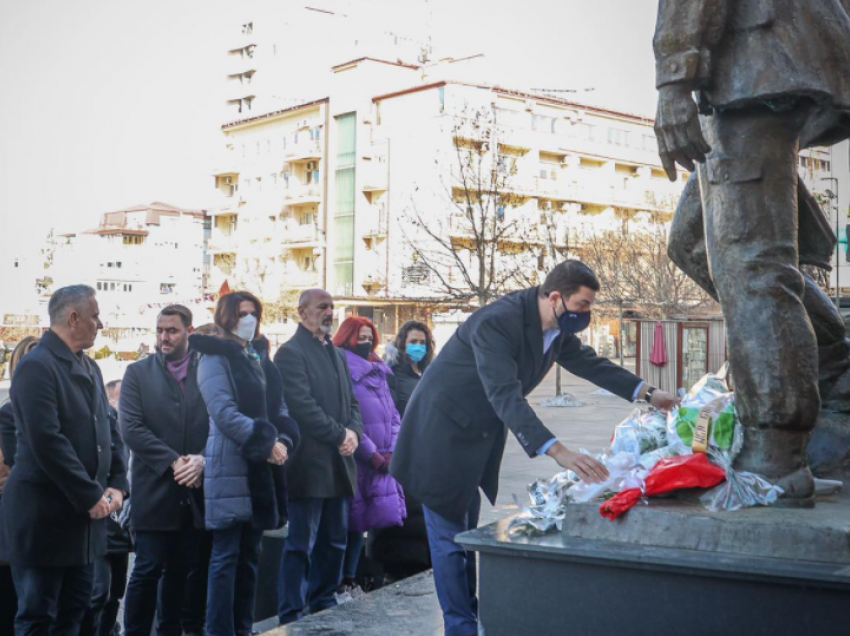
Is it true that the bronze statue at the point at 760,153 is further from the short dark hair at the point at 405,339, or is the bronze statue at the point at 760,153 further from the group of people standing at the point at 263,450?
the short dark hair at the point at 405,339

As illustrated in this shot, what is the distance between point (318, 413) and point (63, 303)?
1937 mm

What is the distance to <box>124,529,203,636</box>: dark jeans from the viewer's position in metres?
6.11

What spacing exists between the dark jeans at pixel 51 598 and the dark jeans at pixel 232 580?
809 millimetres

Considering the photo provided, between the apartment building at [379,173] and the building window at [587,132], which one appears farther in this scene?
the building window at [587,132]

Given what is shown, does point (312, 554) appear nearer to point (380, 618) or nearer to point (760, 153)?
point (380, 618)

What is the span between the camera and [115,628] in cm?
681

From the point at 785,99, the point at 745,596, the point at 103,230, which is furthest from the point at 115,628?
the point at 103,230

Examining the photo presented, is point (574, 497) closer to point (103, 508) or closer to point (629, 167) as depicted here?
point (103, 508)

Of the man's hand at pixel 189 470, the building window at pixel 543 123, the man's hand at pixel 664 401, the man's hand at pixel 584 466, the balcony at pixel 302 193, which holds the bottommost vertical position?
the man's hand at pixel 189 470

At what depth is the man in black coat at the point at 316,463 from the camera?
6480 mm

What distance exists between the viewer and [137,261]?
88750mm

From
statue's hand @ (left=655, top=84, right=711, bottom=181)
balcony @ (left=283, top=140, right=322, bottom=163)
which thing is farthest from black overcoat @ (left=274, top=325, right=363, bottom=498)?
balcony @ (left=283, top=140, right=322, bottom=163)

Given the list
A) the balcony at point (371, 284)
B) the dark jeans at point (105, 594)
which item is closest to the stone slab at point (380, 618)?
the dark jeans at point (105, 594)

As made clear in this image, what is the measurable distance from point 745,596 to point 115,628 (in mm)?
4771
